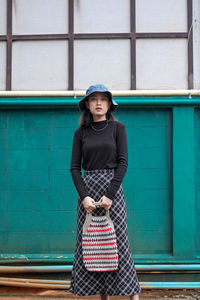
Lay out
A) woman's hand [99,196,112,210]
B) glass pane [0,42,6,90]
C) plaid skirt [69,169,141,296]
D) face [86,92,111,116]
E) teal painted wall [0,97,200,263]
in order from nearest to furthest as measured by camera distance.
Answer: woman's hand [99,196,112,210] → plaid skirt [69,169,141,296] → face [86,92,111,116] → teal painted wall [0,97,200,263] → glass pane [0,42,6,90]

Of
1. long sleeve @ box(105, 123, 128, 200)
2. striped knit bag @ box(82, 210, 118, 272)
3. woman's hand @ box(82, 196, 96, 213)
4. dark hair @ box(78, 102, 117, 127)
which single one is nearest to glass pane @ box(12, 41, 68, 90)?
dark hair @ box(78, 102, 117, 127)

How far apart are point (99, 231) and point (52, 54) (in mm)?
3039

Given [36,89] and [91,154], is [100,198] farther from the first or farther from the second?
[36,89]

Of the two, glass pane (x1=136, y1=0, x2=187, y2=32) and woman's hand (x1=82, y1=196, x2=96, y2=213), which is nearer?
woman's hand (x1=82, y1=196, x2=96, y2=213)

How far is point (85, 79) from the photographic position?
5.22 metres

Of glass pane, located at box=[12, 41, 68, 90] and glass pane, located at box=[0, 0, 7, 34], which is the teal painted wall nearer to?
glass pane, located at box=[12, 41, 68, 90]

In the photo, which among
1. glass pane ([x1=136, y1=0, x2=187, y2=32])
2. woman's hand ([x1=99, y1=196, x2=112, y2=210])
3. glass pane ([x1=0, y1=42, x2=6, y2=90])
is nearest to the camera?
woman's hand ([x1=99, y1=196, x2=112, y2=210])

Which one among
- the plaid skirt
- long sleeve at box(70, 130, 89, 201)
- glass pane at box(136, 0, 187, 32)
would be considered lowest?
the plaid skirt

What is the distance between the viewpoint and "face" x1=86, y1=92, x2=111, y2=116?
10.6 ft

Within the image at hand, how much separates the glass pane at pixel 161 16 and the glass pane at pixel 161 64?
0.18m

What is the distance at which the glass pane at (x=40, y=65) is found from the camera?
5258 mm

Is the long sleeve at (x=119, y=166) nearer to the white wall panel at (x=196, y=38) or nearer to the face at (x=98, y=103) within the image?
the face at (x=98, y=103)

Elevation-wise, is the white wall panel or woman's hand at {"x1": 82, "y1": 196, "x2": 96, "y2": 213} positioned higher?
the white wall panel

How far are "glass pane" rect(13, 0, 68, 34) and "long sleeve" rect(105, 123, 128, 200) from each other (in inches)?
104
